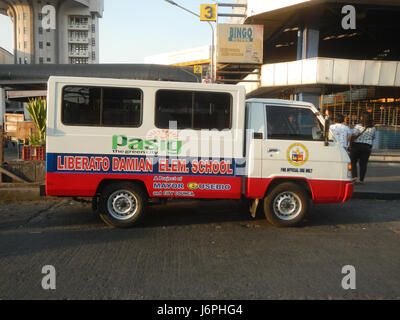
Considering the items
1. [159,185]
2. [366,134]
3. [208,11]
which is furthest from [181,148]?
[208,11]

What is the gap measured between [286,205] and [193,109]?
2.32 metres

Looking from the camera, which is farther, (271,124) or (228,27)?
(228,27)

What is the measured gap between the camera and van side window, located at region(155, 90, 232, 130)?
210 inches

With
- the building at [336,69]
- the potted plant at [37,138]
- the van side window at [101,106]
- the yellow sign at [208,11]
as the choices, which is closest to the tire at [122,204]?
the van side window at [101,106]

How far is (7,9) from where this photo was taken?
2985 inches

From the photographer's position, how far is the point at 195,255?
14.5ft

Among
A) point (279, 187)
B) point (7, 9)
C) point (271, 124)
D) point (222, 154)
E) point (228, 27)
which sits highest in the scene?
point (7, 9)

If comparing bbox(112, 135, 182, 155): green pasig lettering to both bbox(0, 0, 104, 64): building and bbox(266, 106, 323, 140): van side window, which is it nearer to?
bbox(266, 106, 323, 140): van side window

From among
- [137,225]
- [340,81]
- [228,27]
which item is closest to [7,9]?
[228,27]

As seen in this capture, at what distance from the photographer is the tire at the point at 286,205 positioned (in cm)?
563

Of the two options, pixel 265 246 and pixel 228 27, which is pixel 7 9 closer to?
pixel 228 27

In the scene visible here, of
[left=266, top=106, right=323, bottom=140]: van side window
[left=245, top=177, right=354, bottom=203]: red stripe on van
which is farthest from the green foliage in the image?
[left=266, top=106, right=323, bottom=140]: van side window

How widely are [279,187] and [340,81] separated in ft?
40.5

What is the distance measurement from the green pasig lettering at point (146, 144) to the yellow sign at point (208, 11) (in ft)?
41.5
